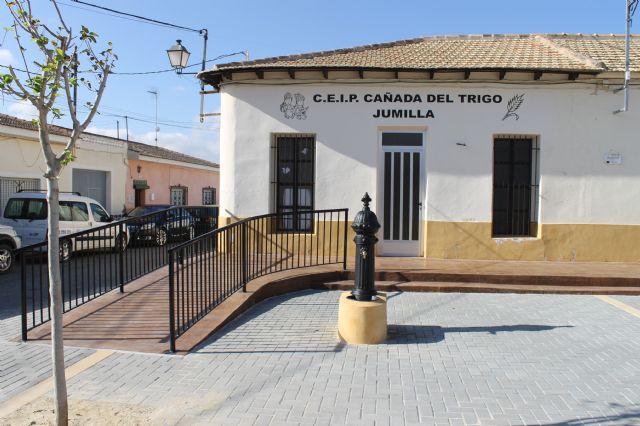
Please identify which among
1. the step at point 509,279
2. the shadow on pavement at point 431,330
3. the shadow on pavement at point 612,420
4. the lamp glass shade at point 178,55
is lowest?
the shadow on pavement at point 612,420

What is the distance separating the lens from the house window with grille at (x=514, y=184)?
A: 9594 mm

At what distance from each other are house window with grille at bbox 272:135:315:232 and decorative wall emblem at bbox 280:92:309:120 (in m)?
0.44

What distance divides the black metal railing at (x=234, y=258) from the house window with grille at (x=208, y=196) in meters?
21.1

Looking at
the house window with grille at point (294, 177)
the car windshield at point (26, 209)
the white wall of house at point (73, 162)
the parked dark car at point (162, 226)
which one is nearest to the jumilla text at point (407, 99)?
the house window with grille at point (294, 177)

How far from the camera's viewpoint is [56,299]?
11.4 feet

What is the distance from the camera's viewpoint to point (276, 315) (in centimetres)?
635

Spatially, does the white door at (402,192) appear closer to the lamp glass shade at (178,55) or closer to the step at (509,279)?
the step at (509,279)

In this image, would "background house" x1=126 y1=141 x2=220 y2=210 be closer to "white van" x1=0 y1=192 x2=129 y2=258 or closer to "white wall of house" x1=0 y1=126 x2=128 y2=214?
"white wall of house" x1=0 y1=126 x2=128 y2=214

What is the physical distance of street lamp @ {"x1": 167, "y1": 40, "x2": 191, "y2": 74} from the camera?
12.7 metres

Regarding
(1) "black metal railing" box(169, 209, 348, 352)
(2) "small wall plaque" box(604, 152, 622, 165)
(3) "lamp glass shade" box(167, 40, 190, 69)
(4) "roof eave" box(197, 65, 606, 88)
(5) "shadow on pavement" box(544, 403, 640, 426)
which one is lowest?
(5) "shadow on pavement" box(544, 403, 640, 426)

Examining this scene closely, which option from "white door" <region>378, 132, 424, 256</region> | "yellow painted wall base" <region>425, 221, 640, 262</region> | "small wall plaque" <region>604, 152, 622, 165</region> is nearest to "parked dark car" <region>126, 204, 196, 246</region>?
"white door" <region>378, 132, 424, 256</region>

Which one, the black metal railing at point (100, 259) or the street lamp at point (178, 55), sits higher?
the street lamp at point (178, 55)

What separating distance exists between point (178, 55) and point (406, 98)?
6.57 m

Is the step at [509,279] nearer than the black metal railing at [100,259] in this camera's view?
No
